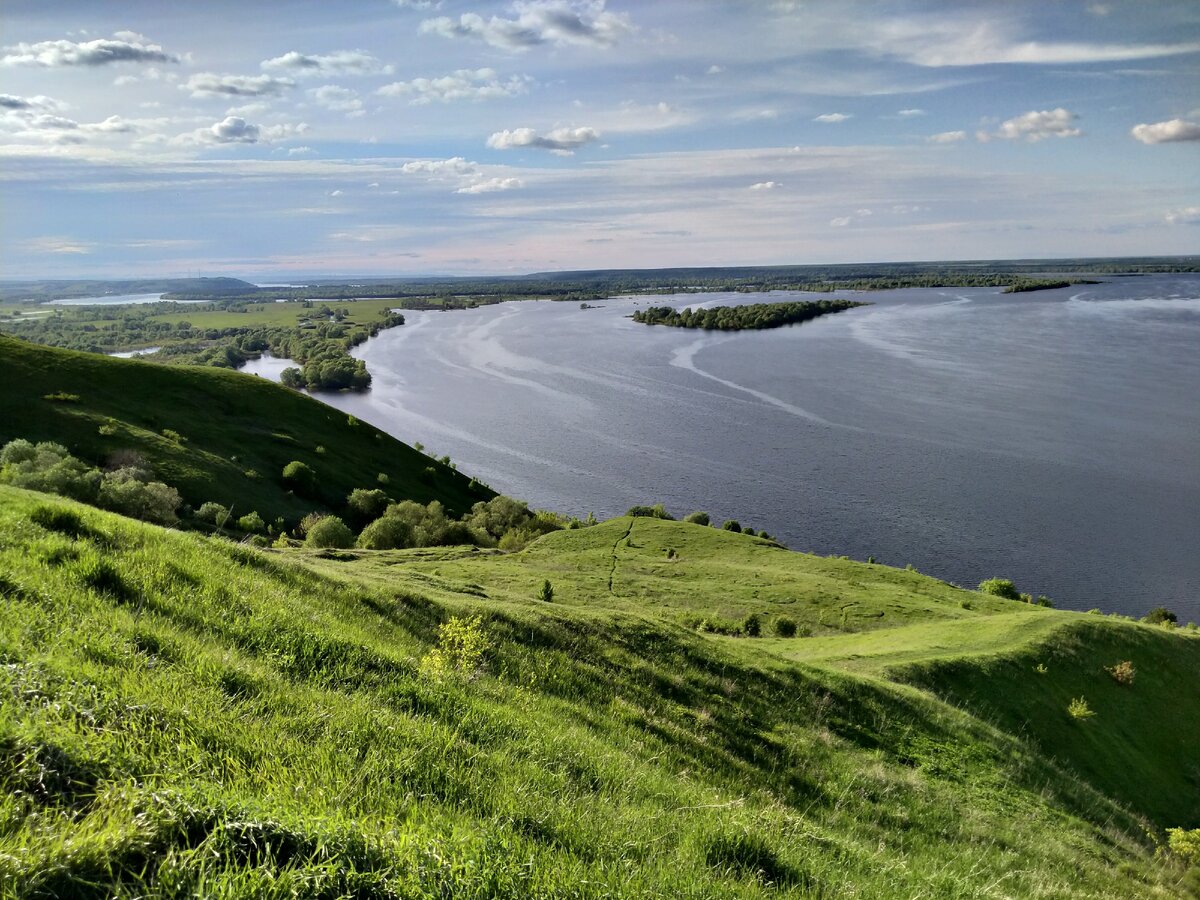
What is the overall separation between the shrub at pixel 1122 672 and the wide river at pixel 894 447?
4155cm

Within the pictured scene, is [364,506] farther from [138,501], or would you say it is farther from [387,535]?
[138,501]

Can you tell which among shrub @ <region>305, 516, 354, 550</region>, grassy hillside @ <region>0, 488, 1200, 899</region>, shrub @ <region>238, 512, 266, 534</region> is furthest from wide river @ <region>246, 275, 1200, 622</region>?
grassy hillside @ <region>0, 488, 1200, 899</region>

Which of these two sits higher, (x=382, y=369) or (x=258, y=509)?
(x=382, y=369)

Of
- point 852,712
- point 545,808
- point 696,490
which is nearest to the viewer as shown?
point 545,808

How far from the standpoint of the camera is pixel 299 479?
7175 cm

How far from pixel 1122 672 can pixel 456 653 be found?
122ft

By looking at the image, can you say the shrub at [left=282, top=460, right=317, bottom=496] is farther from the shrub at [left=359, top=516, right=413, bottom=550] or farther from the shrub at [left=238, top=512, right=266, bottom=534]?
the shrub at [left=238, top=512, right=266, bottom=534]

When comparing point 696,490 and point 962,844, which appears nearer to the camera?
point 962,844

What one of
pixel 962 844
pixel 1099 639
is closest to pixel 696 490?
pixel 1099 639

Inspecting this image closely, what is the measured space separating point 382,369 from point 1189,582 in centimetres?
18393

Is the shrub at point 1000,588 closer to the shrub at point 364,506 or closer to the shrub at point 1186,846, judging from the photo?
the shrub at point 1186,846

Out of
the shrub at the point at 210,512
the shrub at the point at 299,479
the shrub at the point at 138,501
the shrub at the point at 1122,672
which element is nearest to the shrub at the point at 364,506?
the shrub at the point at 299,479

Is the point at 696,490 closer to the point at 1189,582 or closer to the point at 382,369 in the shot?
the point at 1189,582

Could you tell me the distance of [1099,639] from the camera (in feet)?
115
